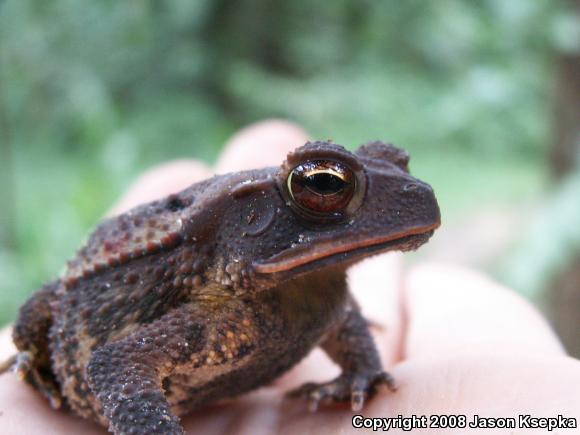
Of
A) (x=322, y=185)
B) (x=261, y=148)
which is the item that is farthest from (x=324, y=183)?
(x=261, y=148)

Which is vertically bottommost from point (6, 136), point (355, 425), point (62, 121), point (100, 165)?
point (355, 425)

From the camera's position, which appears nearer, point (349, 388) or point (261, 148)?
point (349, 388)

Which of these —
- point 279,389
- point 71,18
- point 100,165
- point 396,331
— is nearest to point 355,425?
point 279,389

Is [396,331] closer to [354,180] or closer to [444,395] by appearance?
[444,395]

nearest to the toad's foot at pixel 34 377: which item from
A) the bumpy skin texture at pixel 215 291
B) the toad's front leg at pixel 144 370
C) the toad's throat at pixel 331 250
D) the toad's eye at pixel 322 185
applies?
the bumpy skin texture at pixel 215 291

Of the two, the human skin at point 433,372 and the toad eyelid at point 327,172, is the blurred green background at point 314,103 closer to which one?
the human skin at point 433,372

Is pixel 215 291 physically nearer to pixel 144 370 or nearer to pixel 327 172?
pixel 144 370

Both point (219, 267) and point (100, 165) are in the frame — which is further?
point (100, 165)
